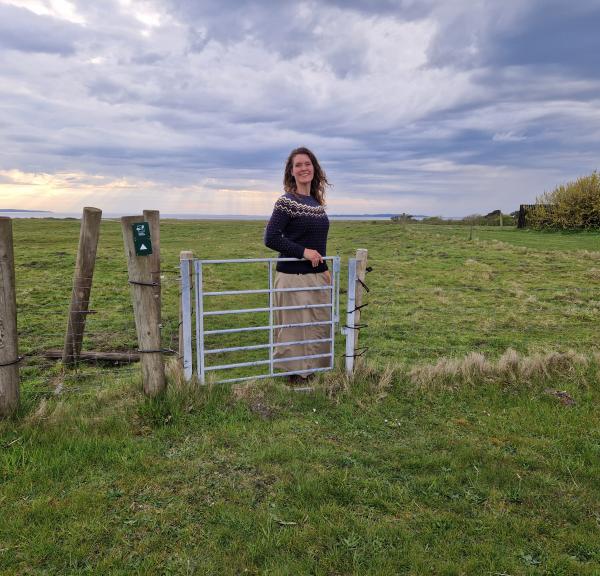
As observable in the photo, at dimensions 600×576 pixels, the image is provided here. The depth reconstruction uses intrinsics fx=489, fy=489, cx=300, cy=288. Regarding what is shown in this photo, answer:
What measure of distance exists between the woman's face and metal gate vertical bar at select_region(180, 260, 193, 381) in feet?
4.51

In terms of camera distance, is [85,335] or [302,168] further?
[85,335]

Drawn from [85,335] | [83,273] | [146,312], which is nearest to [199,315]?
[146,312]

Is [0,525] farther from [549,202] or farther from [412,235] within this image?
[549,202]

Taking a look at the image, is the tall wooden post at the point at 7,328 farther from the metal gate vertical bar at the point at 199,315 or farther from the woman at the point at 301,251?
the woman at the point at 301,251

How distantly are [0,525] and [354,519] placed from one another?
2.13m

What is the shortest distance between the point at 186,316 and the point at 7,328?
1.46m

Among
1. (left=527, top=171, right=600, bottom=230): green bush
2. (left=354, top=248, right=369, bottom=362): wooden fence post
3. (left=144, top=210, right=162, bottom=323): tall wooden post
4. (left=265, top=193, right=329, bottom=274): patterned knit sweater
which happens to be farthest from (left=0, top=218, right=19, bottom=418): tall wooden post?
(left=527, top=171, right=600, bottom=230): green bush

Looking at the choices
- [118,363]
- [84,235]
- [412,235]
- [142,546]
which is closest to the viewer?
[142,546]

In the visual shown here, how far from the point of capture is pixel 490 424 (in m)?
4.48

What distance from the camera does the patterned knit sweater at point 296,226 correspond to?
15.6 ft

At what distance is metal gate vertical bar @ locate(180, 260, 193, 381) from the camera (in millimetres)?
4594

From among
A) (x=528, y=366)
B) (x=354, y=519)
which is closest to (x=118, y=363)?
(x=354, y=519)

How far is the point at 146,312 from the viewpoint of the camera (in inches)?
170

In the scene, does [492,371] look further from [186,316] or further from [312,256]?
[186,316]
